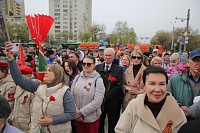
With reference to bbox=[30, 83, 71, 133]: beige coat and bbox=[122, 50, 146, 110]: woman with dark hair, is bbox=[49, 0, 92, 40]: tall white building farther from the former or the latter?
bbox=[30, 83, 71, 133]: beige coat

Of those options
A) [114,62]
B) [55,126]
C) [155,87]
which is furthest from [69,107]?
[114,62]

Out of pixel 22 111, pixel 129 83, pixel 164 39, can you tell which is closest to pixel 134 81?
pixel 129 83

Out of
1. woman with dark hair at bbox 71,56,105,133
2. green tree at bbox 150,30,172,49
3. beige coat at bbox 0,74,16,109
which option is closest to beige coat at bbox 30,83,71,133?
beige coat at bbox 0,74,16,109

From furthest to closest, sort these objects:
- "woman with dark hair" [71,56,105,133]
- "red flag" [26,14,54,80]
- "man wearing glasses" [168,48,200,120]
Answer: "red flag" [26,14,54,80], "woman with dark hair" [71,56,105,133], "man wearing glasses" [168,48,200,120]

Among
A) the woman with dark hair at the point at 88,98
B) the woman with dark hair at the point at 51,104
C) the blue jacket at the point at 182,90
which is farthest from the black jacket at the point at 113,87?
the woman with dark hair at the point at 51,104

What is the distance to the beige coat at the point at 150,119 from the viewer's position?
162cm

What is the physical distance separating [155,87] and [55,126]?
4.63ft

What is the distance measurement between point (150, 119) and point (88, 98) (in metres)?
1.49

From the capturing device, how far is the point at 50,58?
6.20 metres

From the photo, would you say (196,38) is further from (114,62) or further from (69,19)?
(69,19)

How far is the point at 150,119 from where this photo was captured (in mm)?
1622

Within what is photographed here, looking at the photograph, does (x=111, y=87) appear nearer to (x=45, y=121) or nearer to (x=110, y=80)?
(x=110, y=80)

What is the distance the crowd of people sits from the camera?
164 cm

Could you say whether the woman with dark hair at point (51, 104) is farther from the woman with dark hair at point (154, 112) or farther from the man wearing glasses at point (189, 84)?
the man wearing glasses at point (189, 84)
